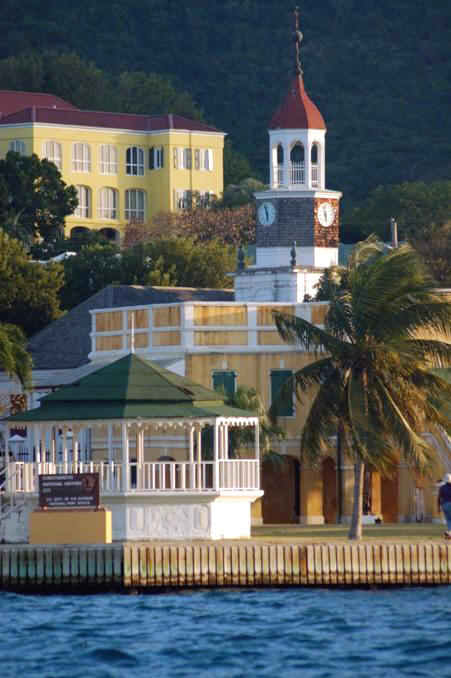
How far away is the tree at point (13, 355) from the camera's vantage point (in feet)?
203

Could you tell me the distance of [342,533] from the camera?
56125 mm

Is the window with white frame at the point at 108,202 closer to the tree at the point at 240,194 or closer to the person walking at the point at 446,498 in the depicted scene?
the tree at the point at 240,194

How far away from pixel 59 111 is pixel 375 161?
140ft

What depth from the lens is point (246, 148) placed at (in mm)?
198000

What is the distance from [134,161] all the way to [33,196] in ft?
103

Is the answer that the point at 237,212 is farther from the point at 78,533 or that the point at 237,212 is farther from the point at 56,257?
the point at 78,533

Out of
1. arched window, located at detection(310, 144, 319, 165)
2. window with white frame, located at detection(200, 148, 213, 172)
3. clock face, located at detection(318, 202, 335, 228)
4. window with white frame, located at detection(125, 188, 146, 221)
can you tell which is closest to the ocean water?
clock face, located at detection(318, 202, 335, 228)

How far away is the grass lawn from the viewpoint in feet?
172

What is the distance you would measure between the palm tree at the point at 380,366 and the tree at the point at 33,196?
245 feet

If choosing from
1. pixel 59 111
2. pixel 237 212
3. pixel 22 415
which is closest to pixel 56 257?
pixel 237 212

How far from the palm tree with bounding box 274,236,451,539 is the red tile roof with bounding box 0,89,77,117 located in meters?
118

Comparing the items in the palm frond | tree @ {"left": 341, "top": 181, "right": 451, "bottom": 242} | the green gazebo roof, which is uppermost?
tree @ {"left": 341, "top": 181, "right": 451, "bottom": 242}

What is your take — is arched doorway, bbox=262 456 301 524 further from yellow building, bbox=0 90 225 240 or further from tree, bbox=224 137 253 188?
tree, bbox=224 137 253 188

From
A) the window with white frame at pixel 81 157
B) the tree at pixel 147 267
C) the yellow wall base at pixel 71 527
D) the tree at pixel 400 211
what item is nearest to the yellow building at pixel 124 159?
the window with white frame at pixel 81 157
